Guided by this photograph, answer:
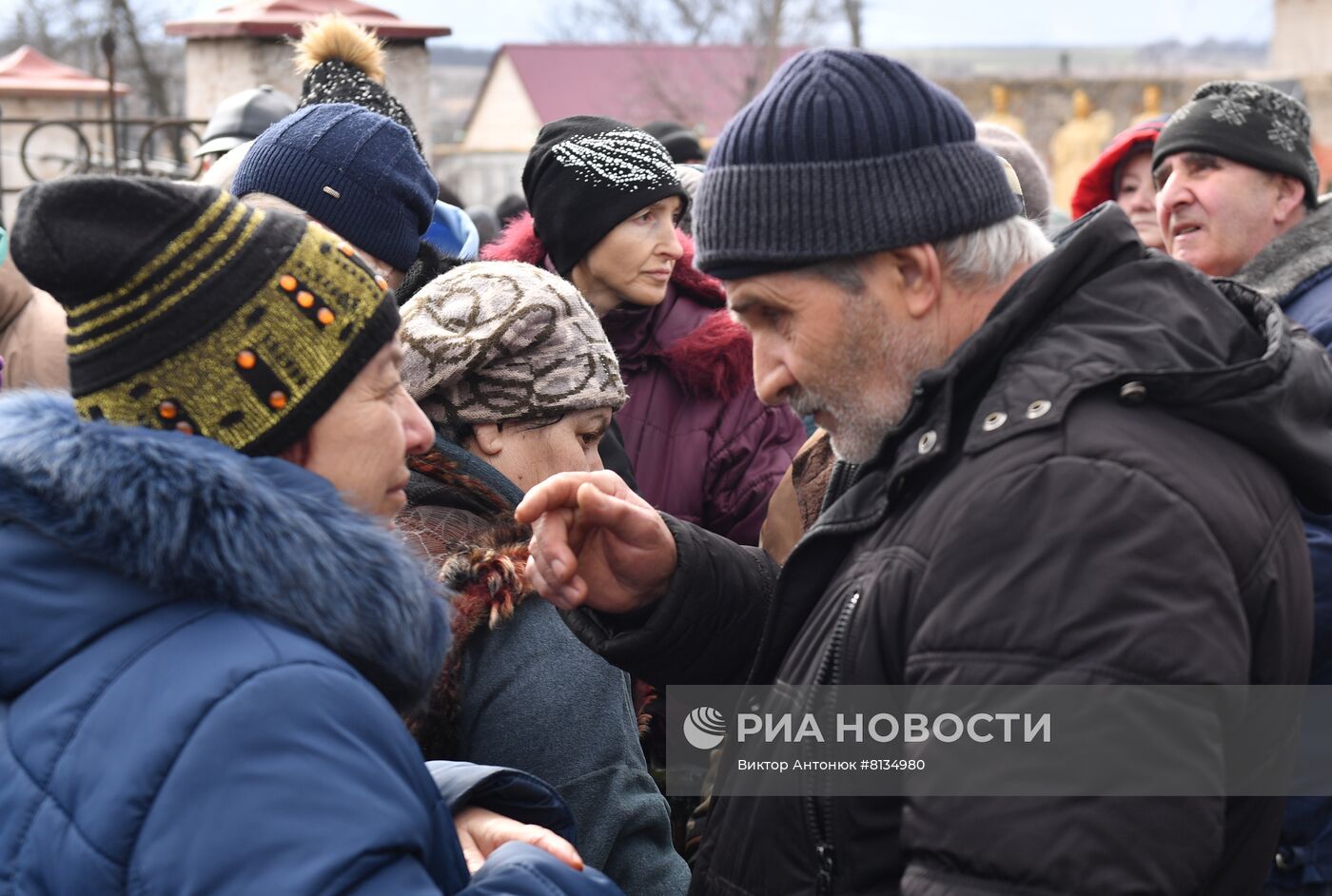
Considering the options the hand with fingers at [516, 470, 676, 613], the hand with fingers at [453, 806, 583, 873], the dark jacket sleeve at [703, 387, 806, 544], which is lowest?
the dark jacket sleeve at [703, 387, 806, 544]

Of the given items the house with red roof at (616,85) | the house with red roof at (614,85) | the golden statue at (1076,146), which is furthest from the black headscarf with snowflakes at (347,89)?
the house with red roof at (614,85)

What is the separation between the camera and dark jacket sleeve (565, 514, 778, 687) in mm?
2285

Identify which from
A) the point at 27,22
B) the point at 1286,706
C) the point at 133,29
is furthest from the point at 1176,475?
the point at 27,22

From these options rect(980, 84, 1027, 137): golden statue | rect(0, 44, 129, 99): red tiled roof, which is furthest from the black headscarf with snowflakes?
rect(980, 84, 1027, 137): golden statue

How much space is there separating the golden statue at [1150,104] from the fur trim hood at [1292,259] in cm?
1598

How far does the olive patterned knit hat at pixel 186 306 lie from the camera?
1.62 meters

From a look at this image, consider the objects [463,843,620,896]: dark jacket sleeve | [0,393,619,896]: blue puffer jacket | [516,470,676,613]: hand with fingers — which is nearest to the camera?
[0,393,619,896]: blue puffer jacket

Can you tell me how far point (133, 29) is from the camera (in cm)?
1379

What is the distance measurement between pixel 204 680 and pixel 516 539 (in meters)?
0.99

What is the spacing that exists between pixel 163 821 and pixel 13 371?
10.4ft

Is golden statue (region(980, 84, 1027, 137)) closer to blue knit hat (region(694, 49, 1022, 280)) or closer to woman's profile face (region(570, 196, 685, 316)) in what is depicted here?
woman's profile face (region(570, 196, 685, 316))

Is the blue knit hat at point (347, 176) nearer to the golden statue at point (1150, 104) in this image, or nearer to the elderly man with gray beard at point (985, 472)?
the elderly man with gray beard at point (985, 472)

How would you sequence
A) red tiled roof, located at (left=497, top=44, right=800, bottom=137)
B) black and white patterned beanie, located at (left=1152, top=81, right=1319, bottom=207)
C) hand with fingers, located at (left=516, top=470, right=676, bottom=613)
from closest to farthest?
hand with fingers, located at (left=516, top=470, right=676, bottom=613), black and white patterned beanie, located at (left=1152, top=81, right=1319, bottom=207), red tiled roof, located at (left=497, top=44, right=800, bottom=137)

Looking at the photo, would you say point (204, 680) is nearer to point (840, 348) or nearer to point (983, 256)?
point (840, 348)
